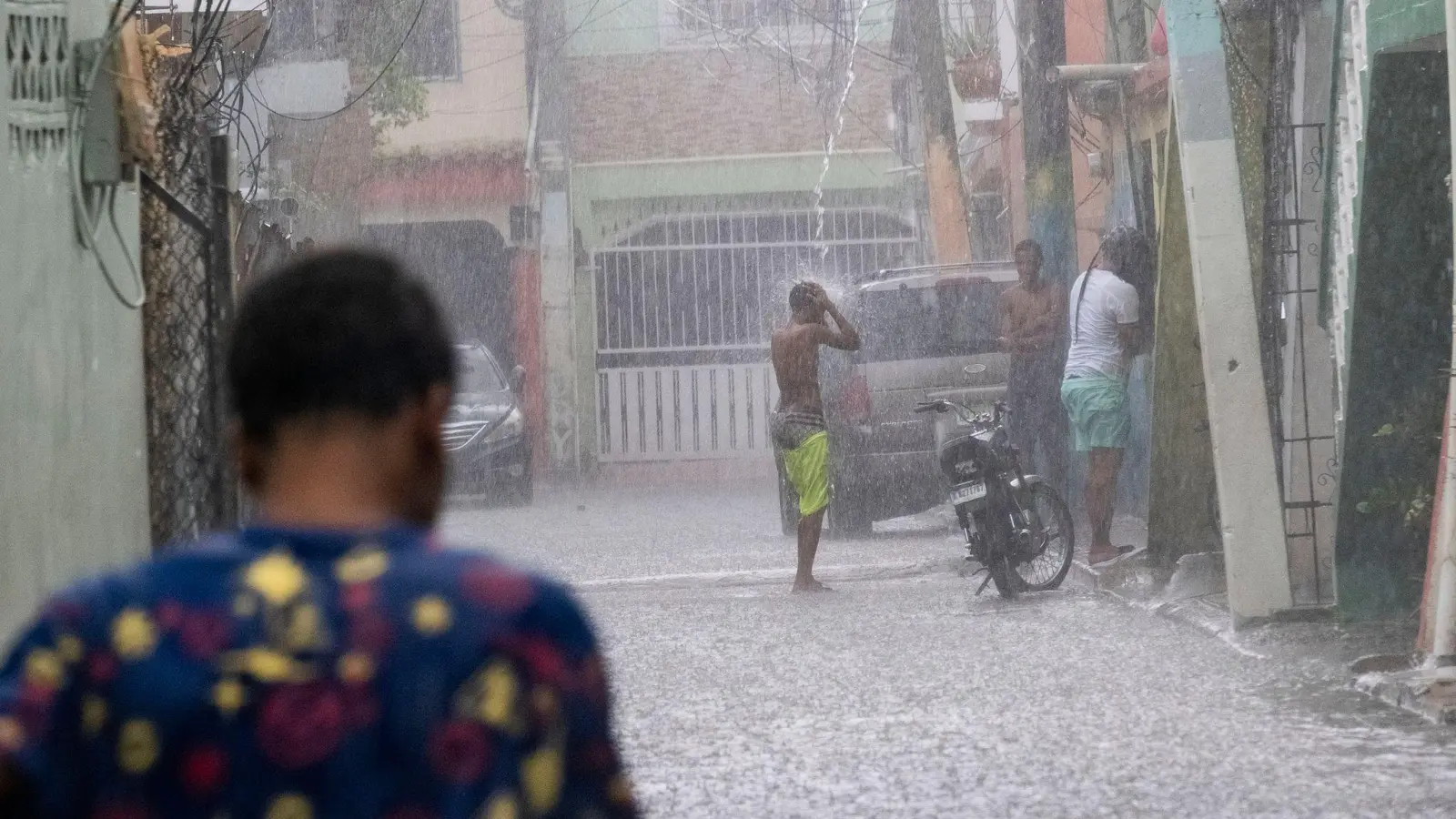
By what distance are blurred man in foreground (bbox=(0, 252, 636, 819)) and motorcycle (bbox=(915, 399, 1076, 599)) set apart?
30.3 feet

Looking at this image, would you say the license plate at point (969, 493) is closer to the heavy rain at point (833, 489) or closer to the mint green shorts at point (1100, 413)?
the heavy rain at point (833, 489)

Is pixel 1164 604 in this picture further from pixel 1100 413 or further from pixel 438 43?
pixel 438 43

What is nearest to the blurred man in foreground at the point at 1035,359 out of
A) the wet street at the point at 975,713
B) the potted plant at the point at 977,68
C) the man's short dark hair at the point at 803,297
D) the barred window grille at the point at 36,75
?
the man's short dark hair at the point at 803,297

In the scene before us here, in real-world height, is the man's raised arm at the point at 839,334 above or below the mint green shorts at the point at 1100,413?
above

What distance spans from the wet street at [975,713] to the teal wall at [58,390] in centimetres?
133

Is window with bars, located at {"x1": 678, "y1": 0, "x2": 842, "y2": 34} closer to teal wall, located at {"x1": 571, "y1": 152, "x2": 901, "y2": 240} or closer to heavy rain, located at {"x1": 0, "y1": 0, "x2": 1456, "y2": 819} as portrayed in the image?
teal wall, located at {"x1": 571, "y1": 152, "x2": 901, "y2": 240}

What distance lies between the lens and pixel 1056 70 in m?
14.3

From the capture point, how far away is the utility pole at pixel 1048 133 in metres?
16.2

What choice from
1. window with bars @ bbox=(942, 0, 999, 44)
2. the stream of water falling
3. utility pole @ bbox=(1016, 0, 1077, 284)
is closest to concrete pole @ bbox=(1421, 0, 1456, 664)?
utility pole @ bbox=(1016, 0, 1077, 284)

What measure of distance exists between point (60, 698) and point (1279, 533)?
303 inches

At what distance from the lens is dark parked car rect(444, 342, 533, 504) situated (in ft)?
66.9

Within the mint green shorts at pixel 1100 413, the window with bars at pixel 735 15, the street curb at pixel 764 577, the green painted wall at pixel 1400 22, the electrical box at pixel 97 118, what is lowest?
the street curb at pixel 764 577

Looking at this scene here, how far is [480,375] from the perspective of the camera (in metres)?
21.2

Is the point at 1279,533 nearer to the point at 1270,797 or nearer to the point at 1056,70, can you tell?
the point at 1270,797
